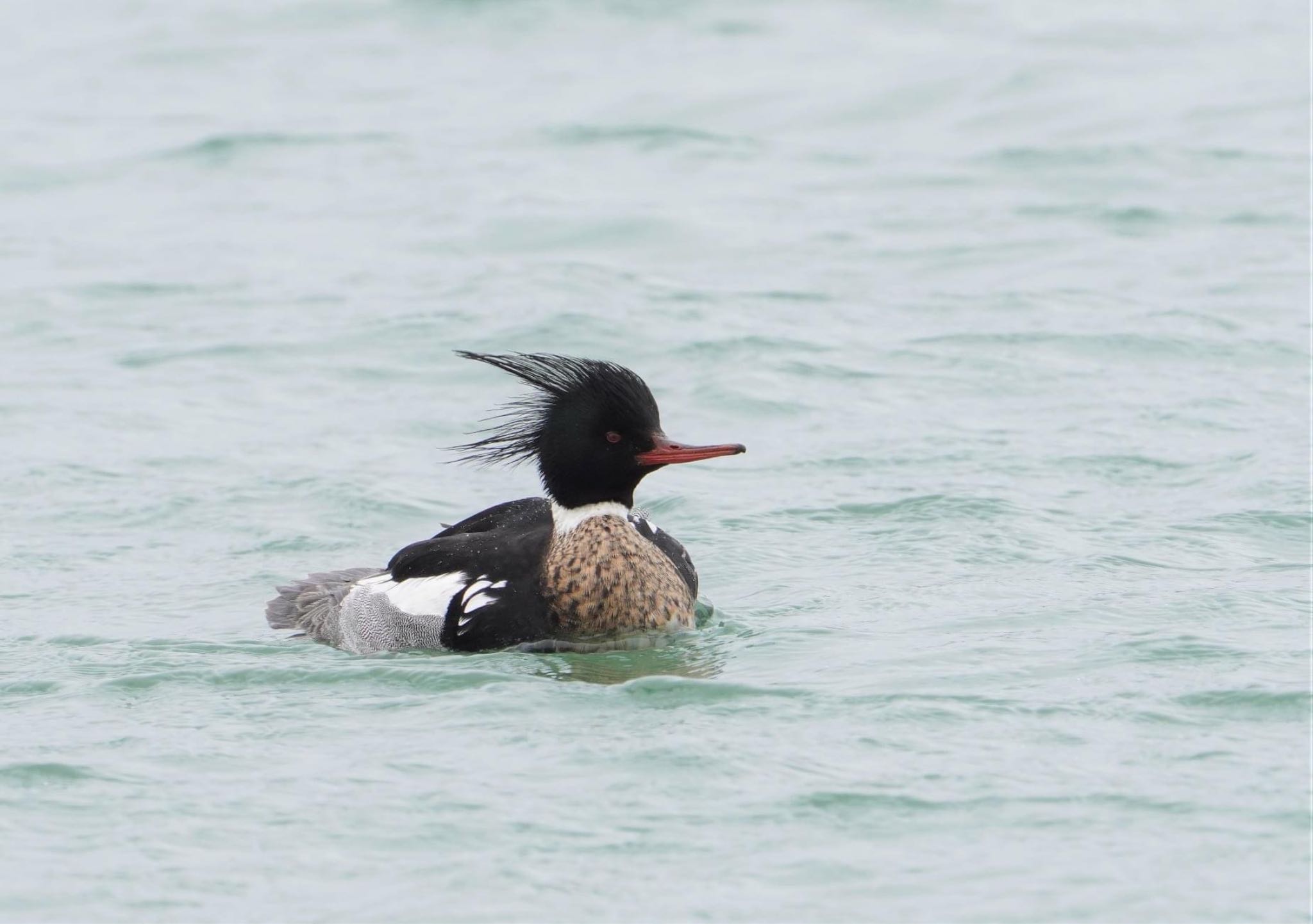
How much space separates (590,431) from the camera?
9.20m

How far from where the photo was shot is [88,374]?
14.5 m

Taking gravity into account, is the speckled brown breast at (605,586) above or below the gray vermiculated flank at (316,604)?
above

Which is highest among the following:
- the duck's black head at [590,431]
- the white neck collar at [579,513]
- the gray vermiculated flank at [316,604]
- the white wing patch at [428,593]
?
the duck's black head at [590,431]

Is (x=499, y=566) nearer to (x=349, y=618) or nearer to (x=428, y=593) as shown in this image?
(x=428, y=593)

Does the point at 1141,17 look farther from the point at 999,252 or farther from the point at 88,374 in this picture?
the point at 88,374

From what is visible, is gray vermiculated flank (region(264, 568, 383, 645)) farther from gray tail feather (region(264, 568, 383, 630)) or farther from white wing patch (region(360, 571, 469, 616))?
white wing patch (region(360, 571, 469, 616))

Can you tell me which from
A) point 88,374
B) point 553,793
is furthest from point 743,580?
point 88,374

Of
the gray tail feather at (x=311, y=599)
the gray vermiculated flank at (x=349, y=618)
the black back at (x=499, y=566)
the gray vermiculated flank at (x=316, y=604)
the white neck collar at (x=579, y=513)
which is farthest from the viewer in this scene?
the gray tail feather at (x=311, y=599)

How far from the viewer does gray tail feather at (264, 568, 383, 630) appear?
9.63 metres

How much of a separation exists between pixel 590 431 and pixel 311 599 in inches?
66.6

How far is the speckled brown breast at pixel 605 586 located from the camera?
29.8 feet

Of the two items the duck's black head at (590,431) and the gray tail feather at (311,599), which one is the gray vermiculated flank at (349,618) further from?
the duck's black head at (590,431)

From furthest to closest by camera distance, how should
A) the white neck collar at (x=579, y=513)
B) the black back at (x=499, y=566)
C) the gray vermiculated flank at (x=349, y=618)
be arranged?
the white neck collar at (x=579, y=513), the gray vermiculated flank at (x=349, y=618), the black back at (x=499, y=566)

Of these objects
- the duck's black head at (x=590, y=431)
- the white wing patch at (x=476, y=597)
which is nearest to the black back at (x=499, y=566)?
the white wing patch at (x=476, y=597)
